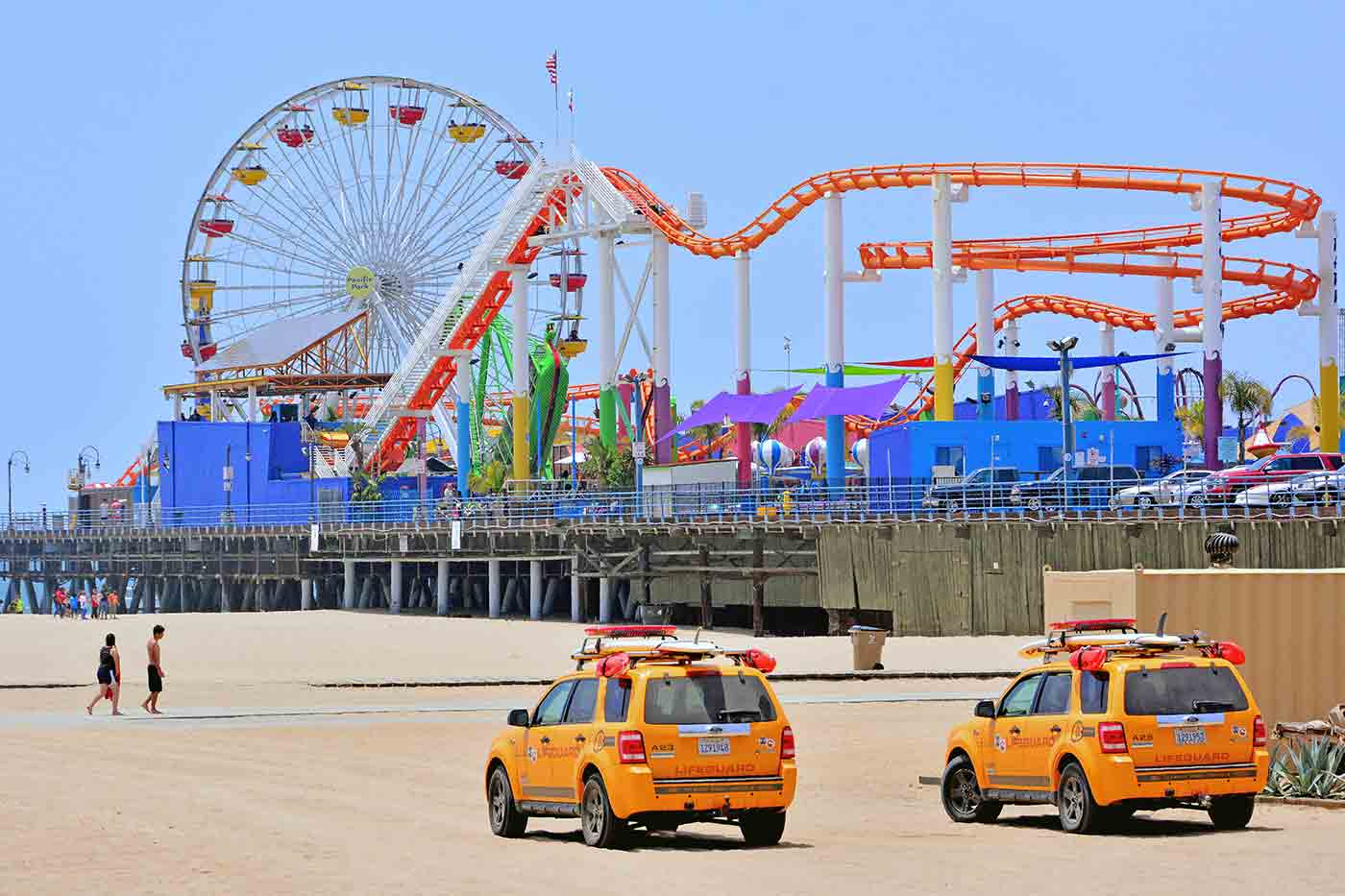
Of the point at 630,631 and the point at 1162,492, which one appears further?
the point at 1162,492

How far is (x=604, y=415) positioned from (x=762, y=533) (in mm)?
23415

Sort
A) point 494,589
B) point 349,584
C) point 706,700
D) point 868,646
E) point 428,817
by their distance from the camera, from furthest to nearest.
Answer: point 349,584, point 494,589, point 868,646, point 428,817, point 706,700

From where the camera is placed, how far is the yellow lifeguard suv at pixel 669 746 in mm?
16203

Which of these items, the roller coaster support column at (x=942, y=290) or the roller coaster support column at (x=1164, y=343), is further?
the roller coaster support column at (x=1164, y=343)

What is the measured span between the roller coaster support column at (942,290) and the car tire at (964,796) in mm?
38172

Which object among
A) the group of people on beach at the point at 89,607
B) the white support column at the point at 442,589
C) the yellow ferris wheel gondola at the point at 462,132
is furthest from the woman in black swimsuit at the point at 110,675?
the yellow ferris wheel gondola at the point at 462,132

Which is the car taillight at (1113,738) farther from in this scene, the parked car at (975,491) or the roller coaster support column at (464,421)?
the roller coaster support column at (464,421)

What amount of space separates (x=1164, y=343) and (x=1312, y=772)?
45.3 m

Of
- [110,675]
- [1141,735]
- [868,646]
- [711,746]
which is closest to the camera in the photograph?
[711,746]

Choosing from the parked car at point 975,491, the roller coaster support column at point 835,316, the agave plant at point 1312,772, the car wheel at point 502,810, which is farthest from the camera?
the roller coaster support column at point 835,316

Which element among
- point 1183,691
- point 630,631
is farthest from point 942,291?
point 1183,691

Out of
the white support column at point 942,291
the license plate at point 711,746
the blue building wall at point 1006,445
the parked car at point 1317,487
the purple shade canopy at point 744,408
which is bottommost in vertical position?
the license plate at point 711,746

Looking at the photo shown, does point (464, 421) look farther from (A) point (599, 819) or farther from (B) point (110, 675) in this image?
(A) point (599, 819)

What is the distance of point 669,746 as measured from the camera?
638 inches
